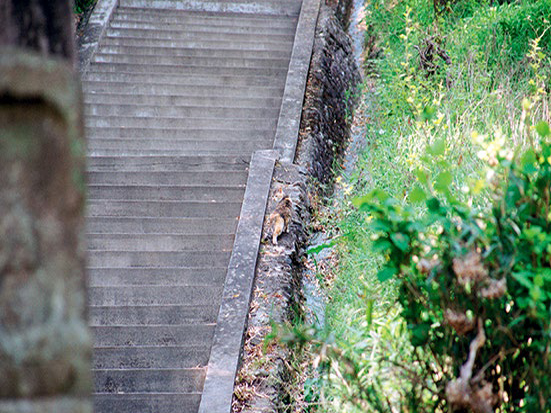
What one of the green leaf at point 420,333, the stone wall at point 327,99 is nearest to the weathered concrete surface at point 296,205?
the stone wall at point 327,99

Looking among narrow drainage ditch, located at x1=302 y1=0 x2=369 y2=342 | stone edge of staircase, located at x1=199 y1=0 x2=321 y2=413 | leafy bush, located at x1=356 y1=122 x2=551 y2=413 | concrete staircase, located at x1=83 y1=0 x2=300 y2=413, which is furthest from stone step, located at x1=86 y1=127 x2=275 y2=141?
leafy bush, located at x1=356 y1=122 x2=551 y2=413

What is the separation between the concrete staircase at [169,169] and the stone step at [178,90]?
2cm

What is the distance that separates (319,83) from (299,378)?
424 centimetres

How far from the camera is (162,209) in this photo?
233 inches

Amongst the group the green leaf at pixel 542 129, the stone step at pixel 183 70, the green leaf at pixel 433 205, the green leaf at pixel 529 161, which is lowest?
the green leaf at pixel 433 205

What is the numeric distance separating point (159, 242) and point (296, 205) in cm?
127

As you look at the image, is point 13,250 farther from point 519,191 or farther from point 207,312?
point 207,312

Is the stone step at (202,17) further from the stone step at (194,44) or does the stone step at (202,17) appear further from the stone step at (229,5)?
the stone step at (194,44)

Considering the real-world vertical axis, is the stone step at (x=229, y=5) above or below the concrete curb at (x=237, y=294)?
above

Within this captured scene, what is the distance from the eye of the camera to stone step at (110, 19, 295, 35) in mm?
8945

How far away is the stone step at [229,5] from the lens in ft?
30.8

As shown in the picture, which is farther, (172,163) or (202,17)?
(202,17)

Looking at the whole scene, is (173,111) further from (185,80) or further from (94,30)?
(94,30)

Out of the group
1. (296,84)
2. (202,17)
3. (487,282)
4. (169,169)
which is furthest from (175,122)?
(487,282)
